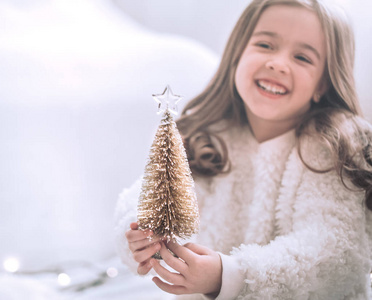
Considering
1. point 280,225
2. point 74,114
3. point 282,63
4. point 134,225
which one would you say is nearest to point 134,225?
point 134,225

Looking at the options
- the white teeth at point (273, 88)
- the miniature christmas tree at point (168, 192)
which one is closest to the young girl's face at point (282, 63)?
the white teeth at point (273, 88)

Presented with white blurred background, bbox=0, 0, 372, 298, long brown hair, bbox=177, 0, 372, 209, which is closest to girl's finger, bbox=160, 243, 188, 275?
long brown hair, bbox=177, 0, 372, 209

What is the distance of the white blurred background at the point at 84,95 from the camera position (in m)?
1.08

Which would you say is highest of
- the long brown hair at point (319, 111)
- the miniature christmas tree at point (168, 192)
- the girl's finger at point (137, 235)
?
the long brown hair at point (319, 111)

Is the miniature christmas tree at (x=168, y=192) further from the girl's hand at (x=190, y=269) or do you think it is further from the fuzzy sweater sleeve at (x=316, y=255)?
the fuzzy sweater sleeve at (x=316, y=255)

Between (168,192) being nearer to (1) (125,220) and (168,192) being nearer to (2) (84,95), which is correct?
(1) (125,220)

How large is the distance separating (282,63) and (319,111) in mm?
155

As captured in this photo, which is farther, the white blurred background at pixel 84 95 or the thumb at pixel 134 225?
the white blurred background at pixel 84 95

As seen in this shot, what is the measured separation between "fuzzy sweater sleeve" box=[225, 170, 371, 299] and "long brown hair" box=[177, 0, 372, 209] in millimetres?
49

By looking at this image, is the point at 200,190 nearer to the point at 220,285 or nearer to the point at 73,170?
the point at 220,285

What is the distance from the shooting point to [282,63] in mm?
800

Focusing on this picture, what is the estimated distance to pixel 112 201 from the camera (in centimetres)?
117

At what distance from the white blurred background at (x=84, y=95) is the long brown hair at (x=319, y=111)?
0.60 feet

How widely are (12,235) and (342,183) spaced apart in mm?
856
